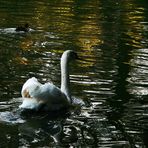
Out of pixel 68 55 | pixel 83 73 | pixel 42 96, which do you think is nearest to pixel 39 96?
pixel 42 96

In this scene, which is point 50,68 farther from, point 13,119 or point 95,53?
point 13,119

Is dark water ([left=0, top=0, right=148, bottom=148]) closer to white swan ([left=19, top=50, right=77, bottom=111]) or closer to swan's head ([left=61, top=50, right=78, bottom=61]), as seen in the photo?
white swan ([left=19, top=50, right=77, bottom=111])

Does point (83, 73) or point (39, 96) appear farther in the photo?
point (83, 73)

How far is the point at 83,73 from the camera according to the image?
17.8 metres

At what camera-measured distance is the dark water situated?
1213cm

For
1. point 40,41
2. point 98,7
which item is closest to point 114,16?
point 98,7

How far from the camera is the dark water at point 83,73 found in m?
12.1

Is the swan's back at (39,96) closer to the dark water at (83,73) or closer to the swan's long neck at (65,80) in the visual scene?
the dark water at (83,73)

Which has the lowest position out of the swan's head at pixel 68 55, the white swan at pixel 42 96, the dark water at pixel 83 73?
the dark water at pixel 83 73

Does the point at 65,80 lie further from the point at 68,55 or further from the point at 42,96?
the point at 42,96

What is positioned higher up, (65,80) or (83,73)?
(65,80)

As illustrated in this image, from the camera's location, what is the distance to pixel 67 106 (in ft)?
46.7

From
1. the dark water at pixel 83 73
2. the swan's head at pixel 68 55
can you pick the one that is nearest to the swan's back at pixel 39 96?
the dark water at pixel 83 73

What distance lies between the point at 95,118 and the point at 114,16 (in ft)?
63.6
